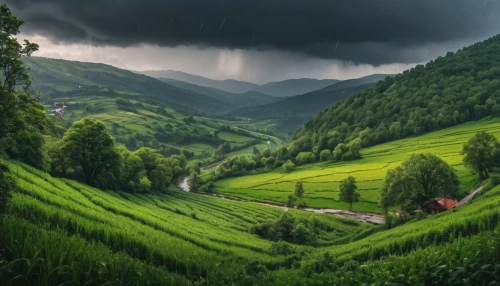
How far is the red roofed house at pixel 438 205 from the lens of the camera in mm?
55056

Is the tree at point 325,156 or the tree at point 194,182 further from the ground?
the tree at point 325,156

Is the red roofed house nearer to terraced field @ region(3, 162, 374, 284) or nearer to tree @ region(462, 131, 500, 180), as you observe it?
tree @ region(462, 131, 500, 180)

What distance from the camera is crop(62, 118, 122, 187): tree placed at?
61094 millimetres

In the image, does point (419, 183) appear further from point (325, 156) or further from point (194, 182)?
point (325, 156)

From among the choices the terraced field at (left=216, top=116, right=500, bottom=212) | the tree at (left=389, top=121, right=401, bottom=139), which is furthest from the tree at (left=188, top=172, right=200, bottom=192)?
the tree at (left=389, top=121, right=401, bottom=139)

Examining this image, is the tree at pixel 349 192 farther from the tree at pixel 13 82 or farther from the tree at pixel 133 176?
the tree at pixel 13 82

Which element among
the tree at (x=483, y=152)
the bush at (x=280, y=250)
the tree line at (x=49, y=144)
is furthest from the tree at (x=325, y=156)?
the bush at (x=280, y=250)

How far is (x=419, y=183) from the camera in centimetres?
6456

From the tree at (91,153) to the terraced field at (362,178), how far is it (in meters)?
60.7

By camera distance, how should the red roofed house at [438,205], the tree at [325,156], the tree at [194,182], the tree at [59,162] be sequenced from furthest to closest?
the tree at [325,156] → the tree at [194,182] → the tree at [59,162] → the red roofed house at [438,205]

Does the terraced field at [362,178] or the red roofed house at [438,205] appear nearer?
the red roofed house at [438,205]

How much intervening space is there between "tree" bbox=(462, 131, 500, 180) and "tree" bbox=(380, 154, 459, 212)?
8308 millimetres

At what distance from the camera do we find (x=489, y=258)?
8.08 meters

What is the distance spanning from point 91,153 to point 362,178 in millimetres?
80128
